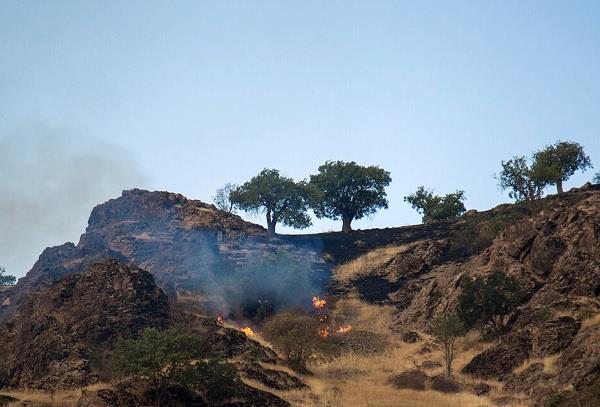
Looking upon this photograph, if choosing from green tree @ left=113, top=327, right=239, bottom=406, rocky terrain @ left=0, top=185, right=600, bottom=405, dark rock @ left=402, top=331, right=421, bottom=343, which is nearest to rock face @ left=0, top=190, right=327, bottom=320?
rocky terrain @ left=0, top=185, right=600, bottom=405

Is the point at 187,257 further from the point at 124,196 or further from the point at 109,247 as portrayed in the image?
the point at 124,196

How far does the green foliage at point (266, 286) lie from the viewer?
60.8m

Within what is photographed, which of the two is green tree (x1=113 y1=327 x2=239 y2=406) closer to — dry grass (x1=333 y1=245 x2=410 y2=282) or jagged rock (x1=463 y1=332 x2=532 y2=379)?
jagged rock (x1=463 y1=332 x2=532 y2=379)

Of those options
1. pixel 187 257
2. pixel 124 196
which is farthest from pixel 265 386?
pixel 124 196

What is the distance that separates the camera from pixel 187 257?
72000mm

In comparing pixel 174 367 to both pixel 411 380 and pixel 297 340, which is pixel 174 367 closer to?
pixel 297 340

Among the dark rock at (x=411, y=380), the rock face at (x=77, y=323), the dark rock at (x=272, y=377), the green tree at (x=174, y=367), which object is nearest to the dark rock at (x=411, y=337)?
the dark rock at (x=411, y=380)

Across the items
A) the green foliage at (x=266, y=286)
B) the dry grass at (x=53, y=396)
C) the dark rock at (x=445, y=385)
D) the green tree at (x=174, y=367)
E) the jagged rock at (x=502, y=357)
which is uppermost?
the green foliage at (x=266, y=286)

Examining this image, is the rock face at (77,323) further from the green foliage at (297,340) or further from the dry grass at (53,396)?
the green foliage at (297,340)

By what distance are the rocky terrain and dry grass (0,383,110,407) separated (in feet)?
5.23

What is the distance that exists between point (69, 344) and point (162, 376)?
38.0 feet

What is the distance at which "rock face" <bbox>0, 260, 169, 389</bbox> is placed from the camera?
35.9m

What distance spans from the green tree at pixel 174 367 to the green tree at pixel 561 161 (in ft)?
191

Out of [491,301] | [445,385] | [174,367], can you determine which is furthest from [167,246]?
[174,367]
